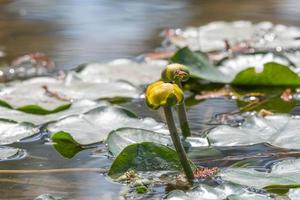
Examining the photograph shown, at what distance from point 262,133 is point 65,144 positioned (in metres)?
0.33

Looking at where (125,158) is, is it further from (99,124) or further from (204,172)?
(99,124)

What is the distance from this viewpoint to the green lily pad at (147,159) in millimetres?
1276

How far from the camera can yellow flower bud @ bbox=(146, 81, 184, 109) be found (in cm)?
112

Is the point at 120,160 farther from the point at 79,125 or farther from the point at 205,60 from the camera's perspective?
the point at 205,60

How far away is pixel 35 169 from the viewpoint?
1386 millimetres

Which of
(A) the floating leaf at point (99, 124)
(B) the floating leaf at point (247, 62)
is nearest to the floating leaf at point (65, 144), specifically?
(A) the floating leaf at point (99, 124)

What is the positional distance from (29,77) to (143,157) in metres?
0.84

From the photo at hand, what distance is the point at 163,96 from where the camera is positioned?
112 cm

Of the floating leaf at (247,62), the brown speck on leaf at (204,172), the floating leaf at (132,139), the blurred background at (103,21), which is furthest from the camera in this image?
the blurred background at (103,21)

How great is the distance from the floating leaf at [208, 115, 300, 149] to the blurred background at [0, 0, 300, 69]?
796 mm

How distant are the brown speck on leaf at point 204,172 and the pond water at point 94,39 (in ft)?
0.20

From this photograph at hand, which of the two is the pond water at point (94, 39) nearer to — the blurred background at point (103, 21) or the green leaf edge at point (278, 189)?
the blurred background at point (103, 21)

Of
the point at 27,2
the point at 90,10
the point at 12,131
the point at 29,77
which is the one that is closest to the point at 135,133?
the point at 12,131

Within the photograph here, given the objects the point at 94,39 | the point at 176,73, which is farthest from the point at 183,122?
the point at 94,39
